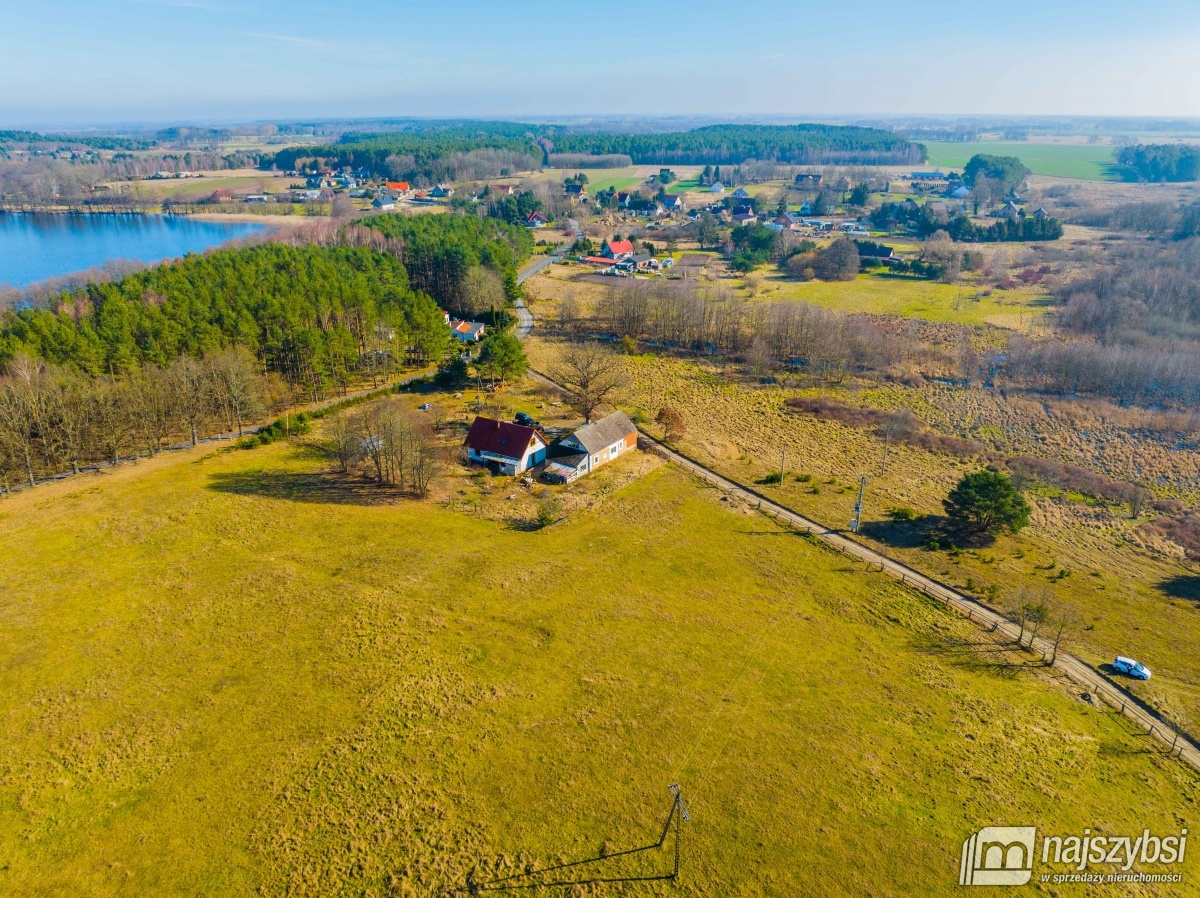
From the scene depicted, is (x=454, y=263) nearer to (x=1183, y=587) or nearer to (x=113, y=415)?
(x=113, y=415)

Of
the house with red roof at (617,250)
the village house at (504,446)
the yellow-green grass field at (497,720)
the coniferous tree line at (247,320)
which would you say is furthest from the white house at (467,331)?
the house with red roof at (617,250)

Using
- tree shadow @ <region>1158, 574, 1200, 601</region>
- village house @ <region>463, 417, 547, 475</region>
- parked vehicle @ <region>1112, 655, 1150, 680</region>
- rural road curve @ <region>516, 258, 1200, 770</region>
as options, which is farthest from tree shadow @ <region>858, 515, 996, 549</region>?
village house @ <region>463, 417, 547, 475</region>

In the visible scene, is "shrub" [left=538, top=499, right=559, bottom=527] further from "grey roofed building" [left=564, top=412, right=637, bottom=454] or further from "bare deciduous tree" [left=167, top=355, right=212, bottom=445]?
"bare deciduous tree" [left=167, top=355, right=212, bottom=445]

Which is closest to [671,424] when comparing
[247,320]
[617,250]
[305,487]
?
[305,487]

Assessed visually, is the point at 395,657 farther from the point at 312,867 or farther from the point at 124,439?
the point at 124,439

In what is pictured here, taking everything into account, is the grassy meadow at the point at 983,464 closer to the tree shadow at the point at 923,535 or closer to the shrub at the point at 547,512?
the tree shadow at the point at 923,535

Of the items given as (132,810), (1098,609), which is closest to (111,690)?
(132,810)
